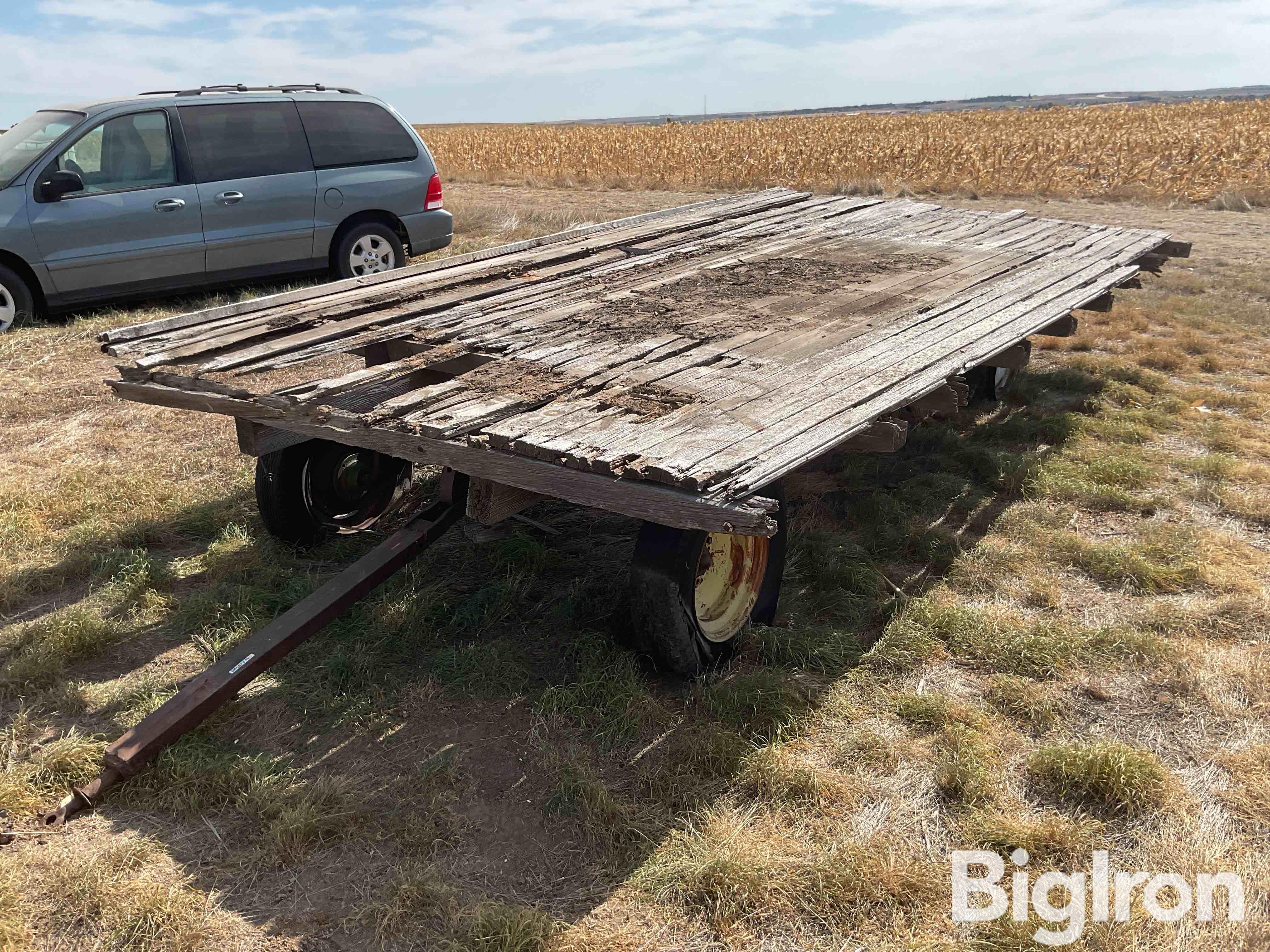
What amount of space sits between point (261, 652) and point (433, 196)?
6940mm

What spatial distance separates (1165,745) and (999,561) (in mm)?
1263

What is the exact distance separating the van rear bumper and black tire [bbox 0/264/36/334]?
10.4 feet

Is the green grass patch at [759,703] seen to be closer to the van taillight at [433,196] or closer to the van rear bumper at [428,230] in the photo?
the van rear bumper at [428,230]

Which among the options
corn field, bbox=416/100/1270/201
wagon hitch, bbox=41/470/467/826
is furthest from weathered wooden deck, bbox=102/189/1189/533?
corn field, bbox=416/100/1270/201

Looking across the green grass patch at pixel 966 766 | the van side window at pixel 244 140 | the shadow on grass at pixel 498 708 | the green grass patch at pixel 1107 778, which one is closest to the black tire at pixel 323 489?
the shadow on grass at pixel 498 708

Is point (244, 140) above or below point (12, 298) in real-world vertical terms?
above

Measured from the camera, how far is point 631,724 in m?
2.97

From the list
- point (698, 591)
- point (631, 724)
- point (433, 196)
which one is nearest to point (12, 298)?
point (433, 196)

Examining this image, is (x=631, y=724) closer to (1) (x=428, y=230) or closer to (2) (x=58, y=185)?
(2) (x=58, y=185)

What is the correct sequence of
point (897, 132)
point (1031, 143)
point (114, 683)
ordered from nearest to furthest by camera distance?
point (114, 683)
point (1031, 143)
point (897, 132)

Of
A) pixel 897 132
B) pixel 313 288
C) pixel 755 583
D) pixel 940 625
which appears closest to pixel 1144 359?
pixel 940 625

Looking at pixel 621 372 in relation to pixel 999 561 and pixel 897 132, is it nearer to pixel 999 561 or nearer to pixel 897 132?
pixel 999 561

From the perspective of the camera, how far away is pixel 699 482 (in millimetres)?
2381

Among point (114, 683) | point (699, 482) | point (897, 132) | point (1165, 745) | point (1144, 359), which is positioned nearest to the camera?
point (699, 482)
